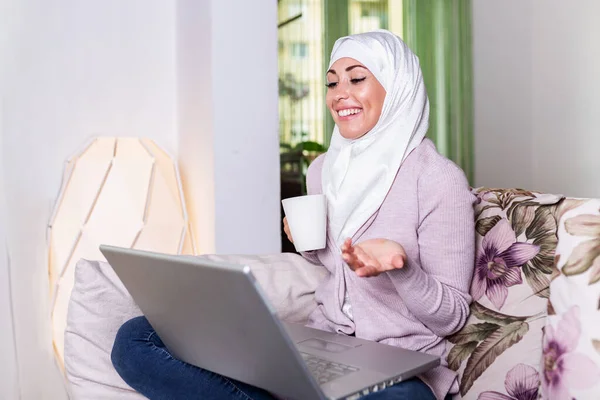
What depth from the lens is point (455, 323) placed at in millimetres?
1307

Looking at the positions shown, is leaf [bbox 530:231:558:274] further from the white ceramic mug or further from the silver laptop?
the white ceramic mug

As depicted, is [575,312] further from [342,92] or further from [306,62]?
[306,62]

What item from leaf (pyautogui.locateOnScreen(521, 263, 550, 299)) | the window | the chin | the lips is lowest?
leaf (pyautogui.locateOnScreen(521, 263, 550, 299))

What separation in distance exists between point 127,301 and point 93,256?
67 centimetres

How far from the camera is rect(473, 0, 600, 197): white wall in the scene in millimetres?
3070

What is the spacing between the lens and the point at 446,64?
3465 millimetres

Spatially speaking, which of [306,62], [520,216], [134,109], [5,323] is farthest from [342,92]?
[306,62]

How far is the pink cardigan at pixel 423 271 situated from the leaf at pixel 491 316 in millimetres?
30

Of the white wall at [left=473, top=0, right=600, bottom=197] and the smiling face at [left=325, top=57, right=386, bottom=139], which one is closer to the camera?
the smiling face at [left=325, top=57, right=386, bottom=139]

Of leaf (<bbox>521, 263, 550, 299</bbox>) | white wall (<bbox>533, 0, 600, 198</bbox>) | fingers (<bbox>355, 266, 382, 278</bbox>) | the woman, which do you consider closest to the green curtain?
white wall (<bbox>533, 0, 600, 198</bbox>)

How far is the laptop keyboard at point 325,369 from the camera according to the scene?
1.05 m

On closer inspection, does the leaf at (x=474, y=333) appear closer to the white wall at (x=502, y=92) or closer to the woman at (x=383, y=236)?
the woman at (x=383, y=236)

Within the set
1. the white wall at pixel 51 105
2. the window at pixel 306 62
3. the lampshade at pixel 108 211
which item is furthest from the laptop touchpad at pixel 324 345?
the window at pixel 306 62

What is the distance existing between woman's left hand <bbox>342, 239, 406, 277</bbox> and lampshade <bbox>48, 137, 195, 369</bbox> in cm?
111
